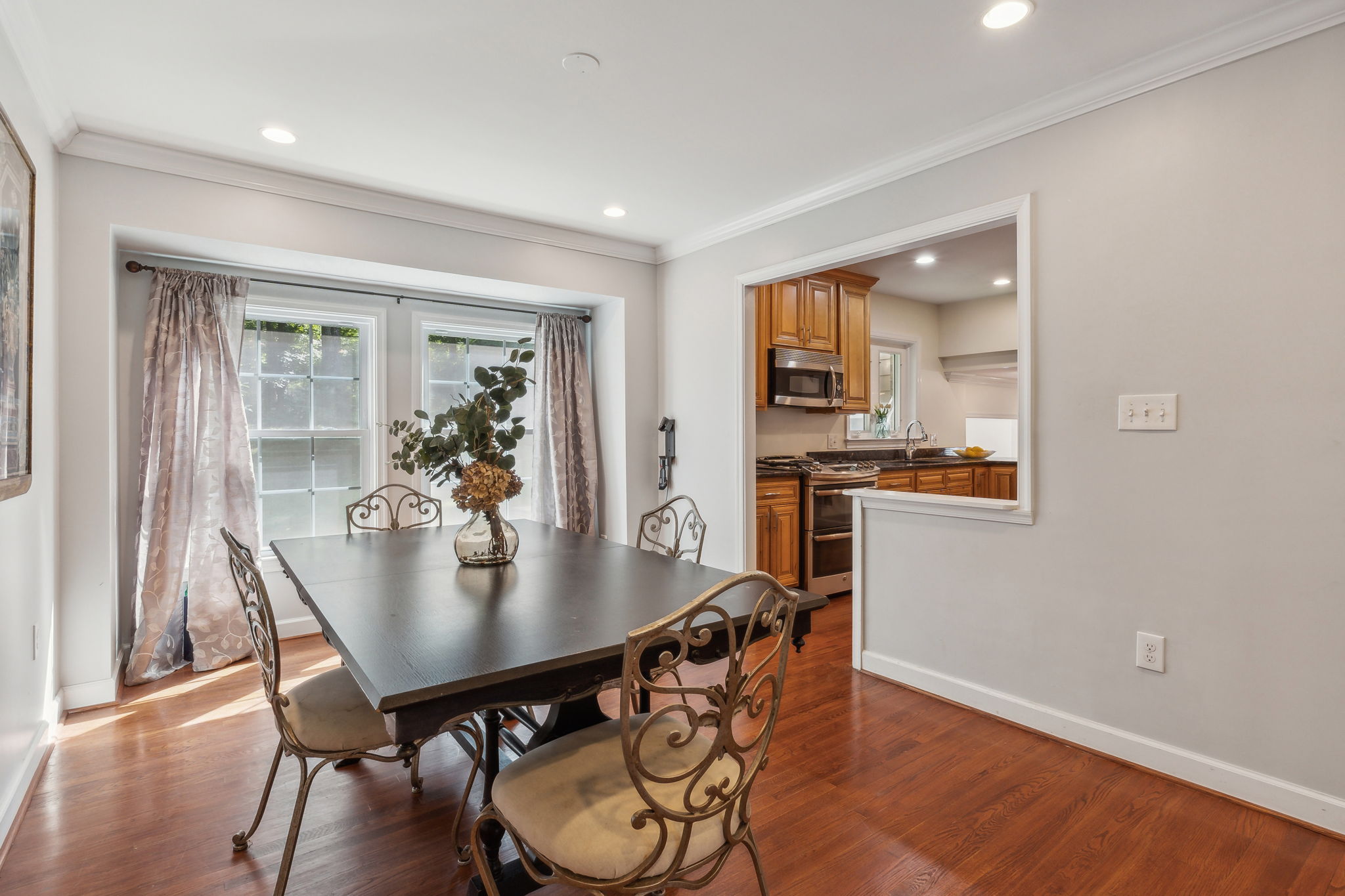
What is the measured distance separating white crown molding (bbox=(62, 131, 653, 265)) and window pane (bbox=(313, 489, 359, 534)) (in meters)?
1.70

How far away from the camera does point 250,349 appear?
3.76m

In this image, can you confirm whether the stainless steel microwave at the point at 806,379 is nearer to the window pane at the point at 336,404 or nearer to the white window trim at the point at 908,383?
the white window trim at the point at 908,383

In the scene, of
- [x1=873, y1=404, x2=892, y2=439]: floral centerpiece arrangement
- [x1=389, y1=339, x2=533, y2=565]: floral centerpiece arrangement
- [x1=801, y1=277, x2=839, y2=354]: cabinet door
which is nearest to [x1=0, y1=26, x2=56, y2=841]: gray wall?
[x1=389, y1=339, x2=533, y2=565]: floral centerpiece arrangement

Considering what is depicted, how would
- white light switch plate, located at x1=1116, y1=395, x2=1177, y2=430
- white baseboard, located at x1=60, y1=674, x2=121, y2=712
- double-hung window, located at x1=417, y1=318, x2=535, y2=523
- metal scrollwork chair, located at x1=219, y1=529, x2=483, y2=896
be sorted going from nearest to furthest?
1. metal scrollwork chair, located at x1=219, y1=529, x2=483, y2=896
2. white light switch plate, located at x1=1116, y1=395, x2=1177, y2=430
3. white baseboard, located at x1=60, y1=674, x2=121, y2=712
4. double-hung window, located at x1=417, y1=318, x2=535, y2=523

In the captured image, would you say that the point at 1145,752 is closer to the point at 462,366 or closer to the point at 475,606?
the point at 475,606

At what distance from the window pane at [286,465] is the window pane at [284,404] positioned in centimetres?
9

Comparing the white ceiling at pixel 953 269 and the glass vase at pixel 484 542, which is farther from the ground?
the white ceiling at pixel 953 269

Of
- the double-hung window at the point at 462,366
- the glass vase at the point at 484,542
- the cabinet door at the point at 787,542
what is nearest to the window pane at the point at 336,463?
the double-hung window at the point at 462,366

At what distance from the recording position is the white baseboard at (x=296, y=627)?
12.4ft

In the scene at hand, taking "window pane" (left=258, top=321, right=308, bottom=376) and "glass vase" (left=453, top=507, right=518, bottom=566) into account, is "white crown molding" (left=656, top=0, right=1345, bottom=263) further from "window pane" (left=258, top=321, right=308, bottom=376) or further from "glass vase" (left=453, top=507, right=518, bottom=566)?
"window pane" (left=258, top=321, right=308, bottom=376)

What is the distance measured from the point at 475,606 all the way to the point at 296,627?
282 cm

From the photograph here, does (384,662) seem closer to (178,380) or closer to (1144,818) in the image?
(1144,818)

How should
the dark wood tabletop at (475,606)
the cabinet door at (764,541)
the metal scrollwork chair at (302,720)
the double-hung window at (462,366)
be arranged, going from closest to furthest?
the dark wood tabletop at (475,606), the metal scrollwork chair at (302,720), the cabinet door at (764,541), the double-hung window at (462,366)

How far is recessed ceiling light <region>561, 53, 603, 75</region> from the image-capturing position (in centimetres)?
223
